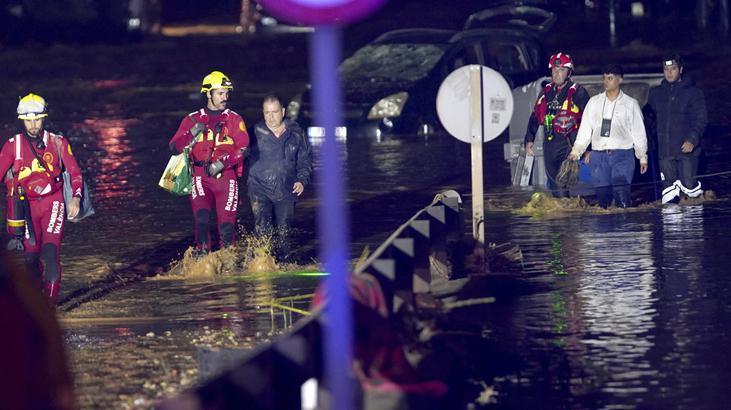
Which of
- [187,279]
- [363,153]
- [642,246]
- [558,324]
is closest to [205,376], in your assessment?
[558,324]

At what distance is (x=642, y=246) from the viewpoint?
1507 centimetres

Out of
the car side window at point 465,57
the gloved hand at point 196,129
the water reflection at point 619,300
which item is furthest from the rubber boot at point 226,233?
the car side window at point 465,57

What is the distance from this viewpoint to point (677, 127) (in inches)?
705

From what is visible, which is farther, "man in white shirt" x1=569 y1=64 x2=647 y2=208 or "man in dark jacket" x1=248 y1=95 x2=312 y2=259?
"man in white shirt" x1=569 y1=64 x2=647 y2=208

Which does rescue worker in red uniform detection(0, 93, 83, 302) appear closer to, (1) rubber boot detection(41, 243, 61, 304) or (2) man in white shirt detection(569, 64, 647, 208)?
(1) rubber boot detection(41, 243, 61, 304)

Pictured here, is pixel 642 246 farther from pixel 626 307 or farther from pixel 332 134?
pixel 332 134

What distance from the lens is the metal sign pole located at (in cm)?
1401

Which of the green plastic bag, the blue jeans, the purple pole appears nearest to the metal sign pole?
the green plastic bag

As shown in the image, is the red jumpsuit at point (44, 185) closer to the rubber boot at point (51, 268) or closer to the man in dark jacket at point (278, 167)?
the rubber boot at point (51, 268)

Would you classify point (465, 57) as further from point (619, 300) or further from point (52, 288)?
point (619, 300)

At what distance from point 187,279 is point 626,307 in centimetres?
413

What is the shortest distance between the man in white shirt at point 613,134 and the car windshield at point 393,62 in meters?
11.1

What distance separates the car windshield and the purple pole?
20.5 metres

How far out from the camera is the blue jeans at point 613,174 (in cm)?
1750
